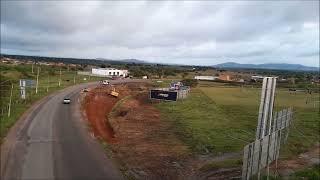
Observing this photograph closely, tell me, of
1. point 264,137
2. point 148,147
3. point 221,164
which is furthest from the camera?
point 148,147

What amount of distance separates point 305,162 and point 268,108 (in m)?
17.5

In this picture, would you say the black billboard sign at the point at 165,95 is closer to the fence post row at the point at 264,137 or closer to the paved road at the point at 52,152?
the paved road at the point at 52,152

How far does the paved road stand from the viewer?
2595cm

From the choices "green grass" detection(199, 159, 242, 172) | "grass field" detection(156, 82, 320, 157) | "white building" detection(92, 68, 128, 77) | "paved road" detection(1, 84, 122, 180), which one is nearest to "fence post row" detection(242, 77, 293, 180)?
"green grass" detection(199, 159, 242, 172)

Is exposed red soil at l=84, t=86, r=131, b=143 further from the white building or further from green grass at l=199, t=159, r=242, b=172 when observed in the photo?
the white building

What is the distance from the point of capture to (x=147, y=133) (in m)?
46.3

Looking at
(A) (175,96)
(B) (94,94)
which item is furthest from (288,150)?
(B) (94,94)

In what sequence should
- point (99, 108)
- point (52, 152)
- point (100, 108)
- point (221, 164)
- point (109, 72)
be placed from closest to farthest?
1. point (52, 152)
2. point (221, 164)
3. point (99, 108)
4. point (100, 108)
5. point (109, 72)

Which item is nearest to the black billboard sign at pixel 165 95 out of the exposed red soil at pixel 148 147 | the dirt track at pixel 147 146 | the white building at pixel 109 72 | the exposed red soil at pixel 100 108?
the dirt track at pixel 147 146

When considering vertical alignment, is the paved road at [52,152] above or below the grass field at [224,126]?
above

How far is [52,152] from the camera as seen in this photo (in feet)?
106

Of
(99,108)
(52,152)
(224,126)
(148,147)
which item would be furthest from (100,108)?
(52,152)

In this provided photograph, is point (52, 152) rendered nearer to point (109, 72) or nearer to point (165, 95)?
point (165, 95)

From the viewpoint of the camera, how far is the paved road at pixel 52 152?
25953 mm
